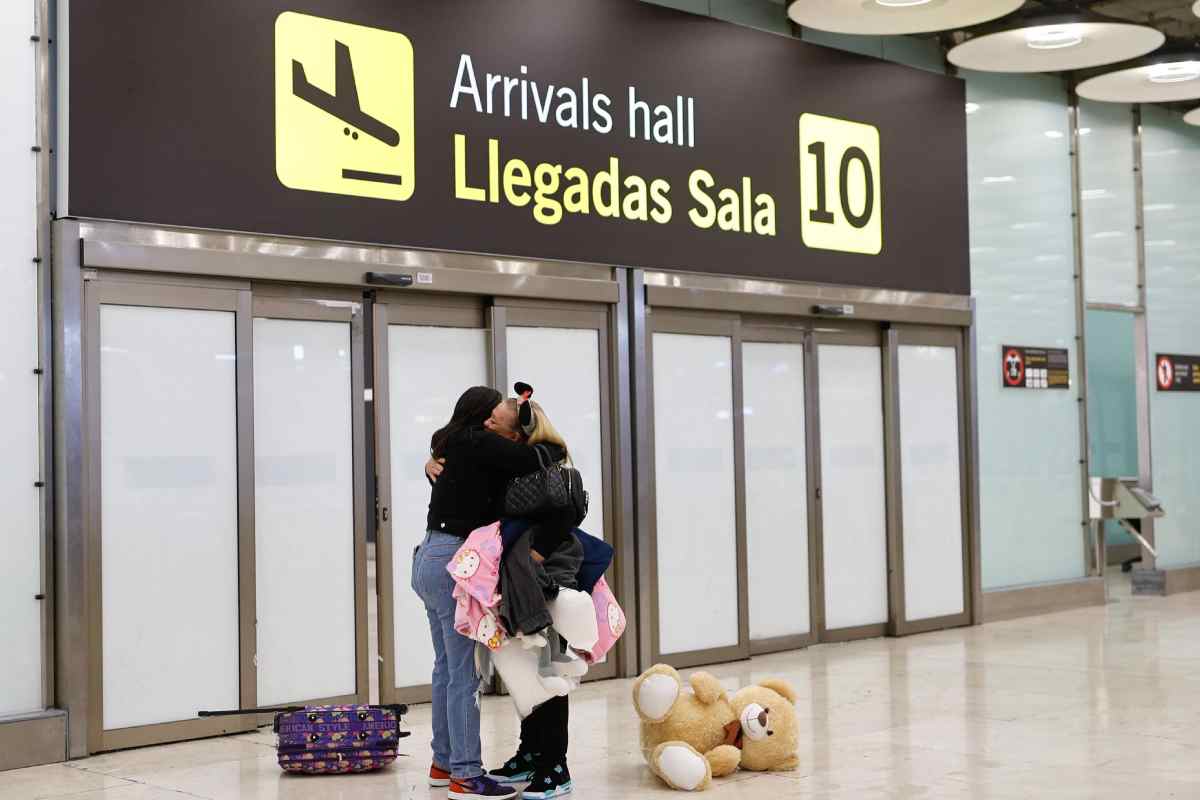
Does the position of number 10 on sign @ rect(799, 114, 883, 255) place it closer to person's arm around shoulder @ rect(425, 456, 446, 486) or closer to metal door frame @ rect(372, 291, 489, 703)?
metal door frame @ rect(372, 291, 489, 703)

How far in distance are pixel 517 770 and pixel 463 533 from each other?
3.52ft

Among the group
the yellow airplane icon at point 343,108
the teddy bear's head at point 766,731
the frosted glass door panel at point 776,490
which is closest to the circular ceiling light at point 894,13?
the frosted glass door panel at point 776,490

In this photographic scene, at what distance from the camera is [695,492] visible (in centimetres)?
945

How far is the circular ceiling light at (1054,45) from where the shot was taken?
32.9ft

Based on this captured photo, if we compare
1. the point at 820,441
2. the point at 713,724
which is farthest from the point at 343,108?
the point at 820,441

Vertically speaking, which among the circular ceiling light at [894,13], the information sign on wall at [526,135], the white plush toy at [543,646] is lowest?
the white plush toy at [543,646]

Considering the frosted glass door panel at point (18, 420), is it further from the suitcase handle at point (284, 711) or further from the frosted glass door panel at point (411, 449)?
the frosted glass door panel at point (411, 449)

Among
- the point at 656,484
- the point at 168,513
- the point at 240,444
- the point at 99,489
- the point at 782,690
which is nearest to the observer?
the point at 782,690

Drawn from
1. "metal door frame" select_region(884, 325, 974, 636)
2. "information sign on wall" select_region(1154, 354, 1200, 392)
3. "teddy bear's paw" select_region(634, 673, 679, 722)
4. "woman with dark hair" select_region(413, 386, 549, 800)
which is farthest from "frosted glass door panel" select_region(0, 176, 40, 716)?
"information sign on wall" select_region(1154, 354, 1200, 392)

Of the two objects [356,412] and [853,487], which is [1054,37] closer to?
[853,487]

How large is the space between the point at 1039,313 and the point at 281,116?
742 cm

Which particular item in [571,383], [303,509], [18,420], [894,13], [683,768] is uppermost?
[894,13]

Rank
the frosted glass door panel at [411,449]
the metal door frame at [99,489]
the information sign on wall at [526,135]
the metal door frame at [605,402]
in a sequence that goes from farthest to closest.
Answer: the metal door frame at [605,402] < the frosted glass door panel at [411,449] < the information sign on wall at [526,135] < the metal door frame at [99,489]

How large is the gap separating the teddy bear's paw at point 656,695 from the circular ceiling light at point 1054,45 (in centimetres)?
633
